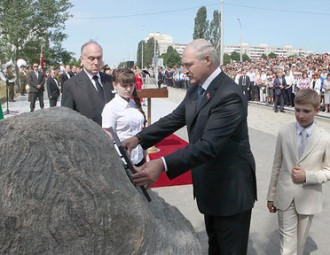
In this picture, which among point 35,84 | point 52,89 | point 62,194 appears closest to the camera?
point 62,194

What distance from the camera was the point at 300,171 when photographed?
266cm

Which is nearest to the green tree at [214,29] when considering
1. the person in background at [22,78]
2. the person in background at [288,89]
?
the person in background at [22,78]

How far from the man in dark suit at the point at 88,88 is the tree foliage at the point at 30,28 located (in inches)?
742

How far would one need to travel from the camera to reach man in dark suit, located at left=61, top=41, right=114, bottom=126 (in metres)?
3.58

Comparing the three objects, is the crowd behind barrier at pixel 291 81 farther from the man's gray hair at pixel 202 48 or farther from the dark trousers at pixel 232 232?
the man's gray hair at pixel 202 48

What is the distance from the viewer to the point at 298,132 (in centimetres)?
280

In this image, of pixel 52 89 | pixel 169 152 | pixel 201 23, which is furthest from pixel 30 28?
pixel 201 23

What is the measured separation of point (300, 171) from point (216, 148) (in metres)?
0.88

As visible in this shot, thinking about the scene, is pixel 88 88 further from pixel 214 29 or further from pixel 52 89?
pixel 214 29

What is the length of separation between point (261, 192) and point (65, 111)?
14.6 feet

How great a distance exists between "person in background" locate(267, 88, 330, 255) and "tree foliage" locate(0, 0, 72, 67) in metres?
20.4

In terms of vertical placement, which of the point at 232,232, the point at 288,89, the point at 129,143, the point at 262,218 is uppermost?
the point at 129,143

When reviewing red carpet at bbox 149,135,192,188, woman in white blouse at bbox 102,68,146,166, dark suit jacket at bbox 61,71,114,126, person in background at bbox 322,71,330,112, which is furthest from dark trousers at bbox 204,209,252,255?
person in background at bbox 322,71,330,112

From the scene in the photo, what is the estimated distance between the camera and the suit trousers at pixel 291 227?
9.23 feet
